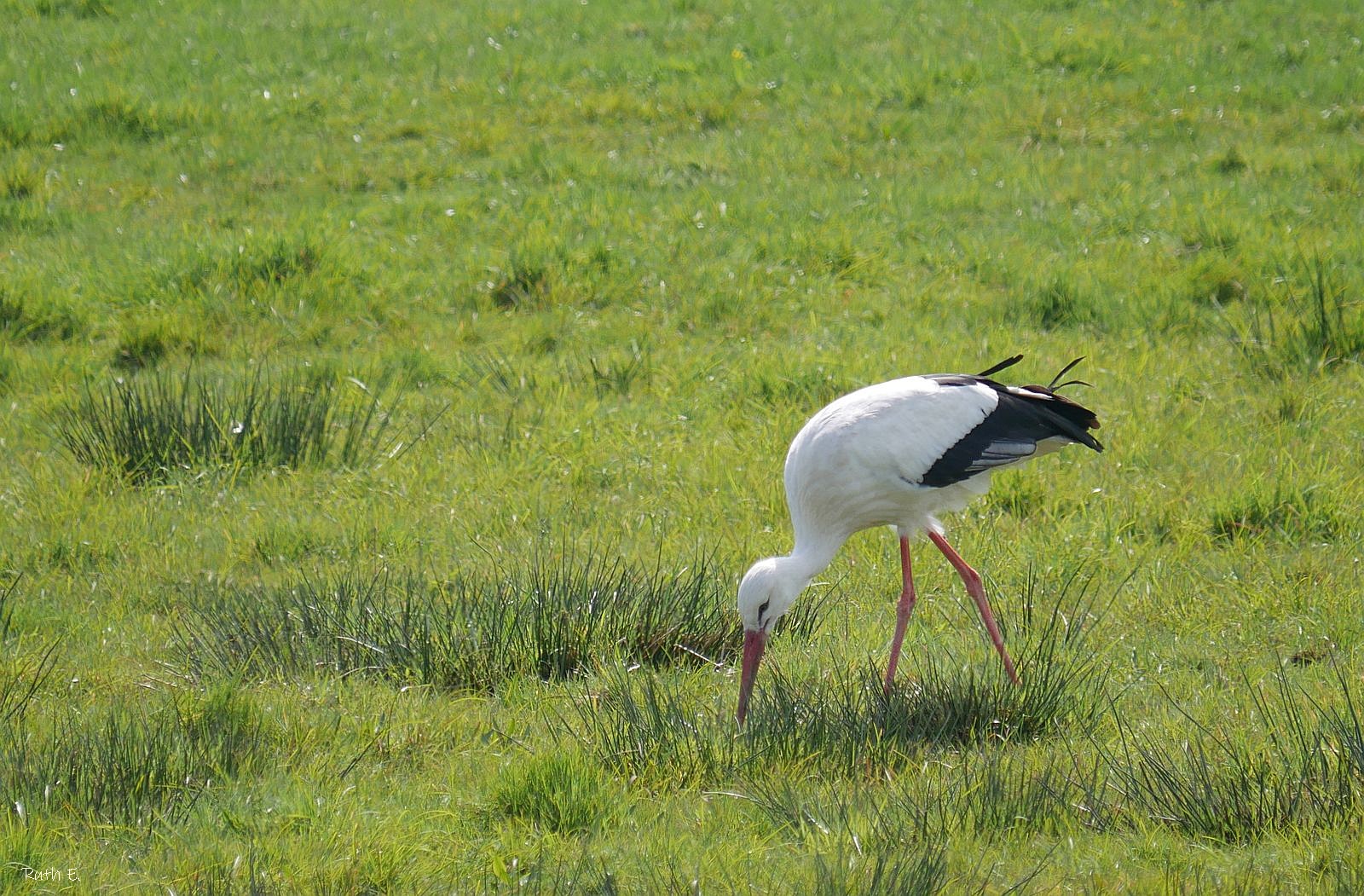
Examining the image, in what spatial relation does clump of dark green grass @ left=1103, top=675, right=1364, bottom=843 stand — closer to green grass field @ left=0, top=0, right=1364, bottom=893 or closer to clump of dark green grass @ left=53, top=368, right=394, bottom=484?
green grass field @ left=0, top=0, right=1364, bottom=893

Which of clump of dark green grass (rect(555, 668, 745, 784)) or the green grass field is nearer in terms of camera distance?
the green grass field

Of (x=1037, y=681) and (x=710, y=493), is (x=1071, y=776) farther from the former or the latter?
(x=710, y=493)

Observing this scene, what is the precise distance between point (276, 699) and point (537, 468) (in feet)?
7.16

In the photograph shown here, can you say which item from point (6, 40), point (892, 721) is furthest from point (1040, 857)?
point (6, 40)

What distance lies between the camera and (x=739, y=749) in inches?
142

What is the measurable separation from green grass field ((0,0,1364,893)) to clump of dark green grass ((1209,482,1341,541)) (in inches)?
0.7

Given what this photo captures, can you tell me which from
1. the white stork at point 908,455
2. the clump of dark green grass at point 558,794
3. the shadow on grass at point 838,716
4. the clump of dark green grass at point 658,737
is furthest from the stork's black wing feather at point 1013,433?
the clump of dark green grass at point 558,794

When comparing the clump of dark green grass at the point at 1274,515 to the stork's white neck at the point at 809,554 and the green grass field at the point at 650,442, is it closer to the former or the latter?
the green grass field at the point at 650,442

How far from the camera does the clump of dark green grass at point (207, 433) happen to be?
6004mm

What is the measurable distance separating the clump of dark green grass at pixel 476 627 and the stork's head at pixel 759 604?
0.37 metres

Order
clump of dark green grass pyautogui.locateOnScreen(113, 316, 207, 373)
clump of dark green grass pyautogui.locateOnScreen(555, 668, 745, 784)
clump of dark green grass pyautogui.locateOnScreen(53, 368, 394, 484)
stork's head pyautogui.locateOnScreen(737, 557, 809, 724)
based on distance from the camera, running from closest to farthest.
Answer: clump of dark green grass pyautogui.locateOnScreen(555, 668, 745, 784) < stork's head pyautogui.locateOnScreen(737, 557, 809, 724) < clump of dark green grass pyautogui.locateOnScreen(53, 368, 394, 484) < clump of dark green grass pyautogui.locateOnScreen(113, 316, 207, 373)

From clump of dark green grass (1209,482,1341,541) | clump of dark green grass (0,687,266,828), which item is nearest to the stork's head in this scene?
clump of dark green grass (0,687,266,828)

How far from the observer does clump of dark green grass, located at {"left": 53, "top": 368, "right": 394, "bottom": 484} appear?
600cm

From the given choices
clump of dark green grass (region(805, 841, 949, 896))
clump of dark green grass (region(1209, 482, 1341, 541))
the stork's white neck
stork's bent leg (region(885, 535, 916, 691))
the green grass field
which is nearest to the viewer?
clump of dark green grass (region(805, 841, 949, 896))
